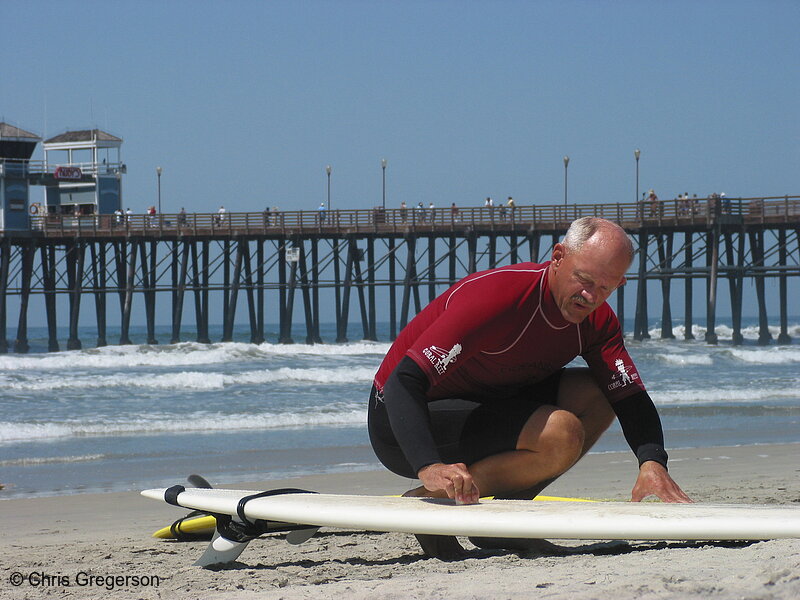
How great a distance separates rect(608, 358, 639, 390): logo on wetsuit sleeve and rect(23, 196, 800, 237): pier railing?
24915mm

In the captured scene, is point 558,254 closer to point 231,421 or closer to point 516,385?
point 516,385

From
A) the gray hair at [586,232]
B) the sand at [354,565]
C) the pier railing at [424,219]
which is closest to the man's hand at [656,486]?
the sand at [354,565]

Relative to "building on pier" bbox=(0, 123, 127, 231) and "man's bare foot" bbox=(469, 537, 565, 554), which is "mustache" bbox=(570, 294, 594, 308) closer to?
"man's bare foot" bbox=(469, 537, 565, 554)

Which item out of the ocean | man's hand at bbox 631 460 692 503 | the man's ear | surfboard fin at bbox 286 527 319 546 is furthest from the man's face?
the ocean

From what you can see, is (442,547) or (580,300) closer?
(580,300)

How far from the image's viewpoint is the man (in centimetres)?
316

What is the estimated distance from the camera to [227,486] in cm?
655

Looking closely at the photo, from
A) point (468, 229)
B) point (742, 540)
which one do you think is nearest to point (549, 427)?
point (742, 540)

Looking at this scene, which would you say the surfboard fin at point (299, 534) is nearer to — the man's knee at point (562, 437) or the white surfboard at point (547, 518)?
the white surfboard at point (547, 518)

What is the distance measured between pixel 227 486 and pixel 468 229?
946 inches

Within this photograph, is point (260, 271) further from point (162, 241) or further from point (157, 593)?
point (157, 593)

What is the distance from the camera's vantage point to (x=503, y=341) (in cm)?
332

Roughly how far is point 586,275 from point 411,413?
0.66 m

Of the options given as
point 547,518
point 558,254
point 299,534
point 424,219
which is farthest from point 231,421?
point 424,219
